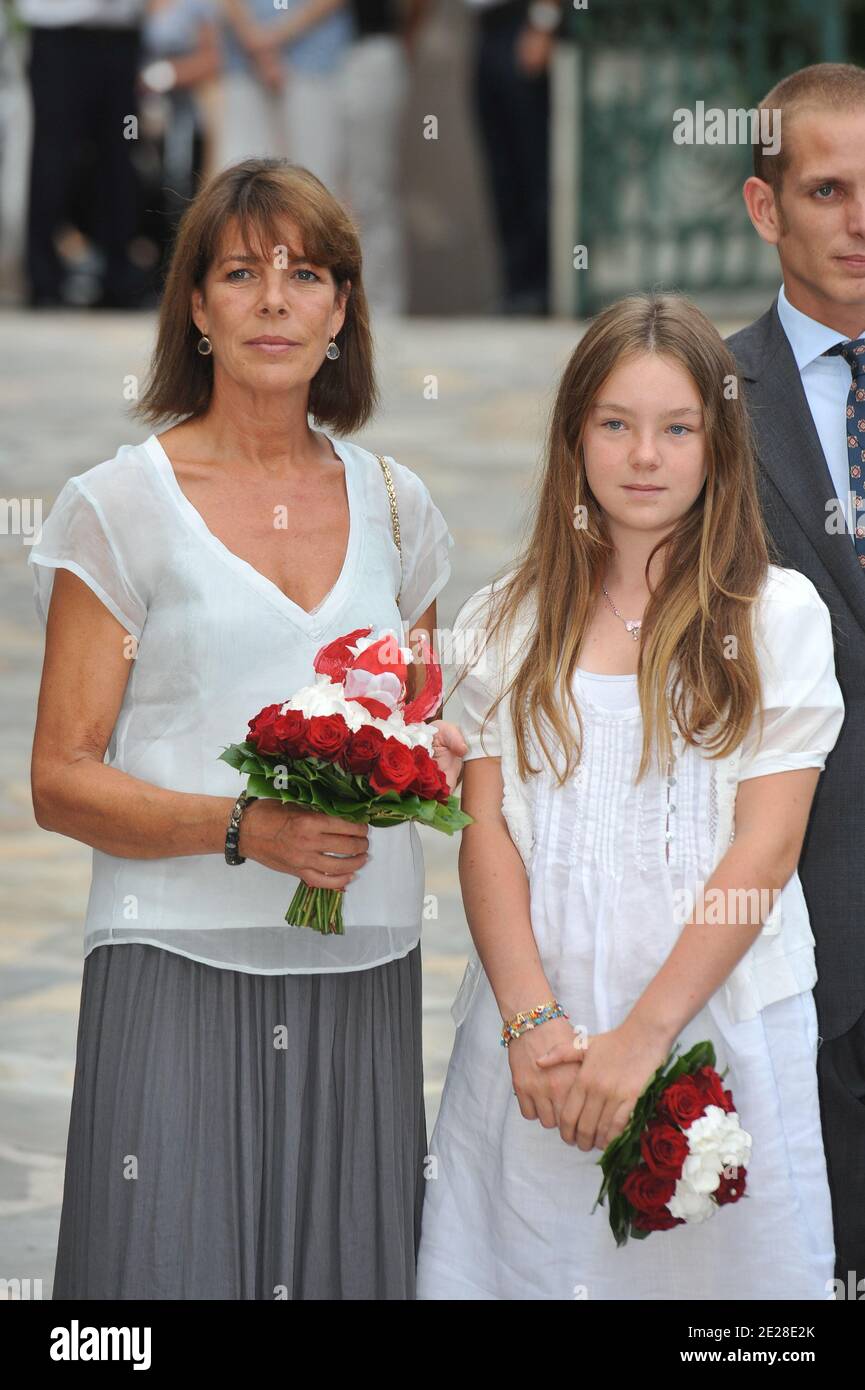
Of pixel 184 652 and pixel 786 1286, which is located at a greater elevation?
pixel 184 652

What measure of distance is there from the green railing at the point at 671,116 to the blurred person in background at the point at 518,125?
0.21 metres

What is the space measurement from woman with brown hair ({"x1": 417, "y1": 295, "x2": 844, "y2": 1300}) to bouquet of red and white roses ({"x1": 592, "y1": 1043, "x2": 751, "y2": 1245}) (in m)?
0.05

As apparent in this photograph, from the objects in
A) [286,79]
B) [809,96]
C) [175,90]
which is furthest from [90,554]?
[175,90]

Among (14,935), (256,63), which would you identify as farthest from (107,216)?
(14,935)

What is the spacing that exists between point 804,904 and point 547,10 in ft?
35.2

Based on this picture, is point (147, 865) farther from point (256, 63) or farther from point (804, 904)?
point (256, 63)

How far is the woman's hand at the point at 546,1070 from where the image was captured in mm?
3186

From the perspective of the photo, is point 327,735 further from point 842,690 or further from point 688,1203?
point 842,690

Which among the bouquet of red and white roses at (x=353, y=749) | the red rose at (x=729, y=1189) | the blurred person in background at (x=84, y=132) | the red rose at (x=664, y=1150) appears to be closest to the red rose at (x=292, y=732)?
the bouquet of red and white roses at (x=353, y=749)

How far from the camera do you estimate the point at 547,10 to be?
13.1 metres

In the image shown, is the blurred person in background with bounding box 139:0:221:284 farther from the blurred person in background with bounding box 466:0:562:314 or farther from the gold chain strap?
the gold chain strap

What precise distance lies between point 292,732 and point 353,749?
0.29 feet
